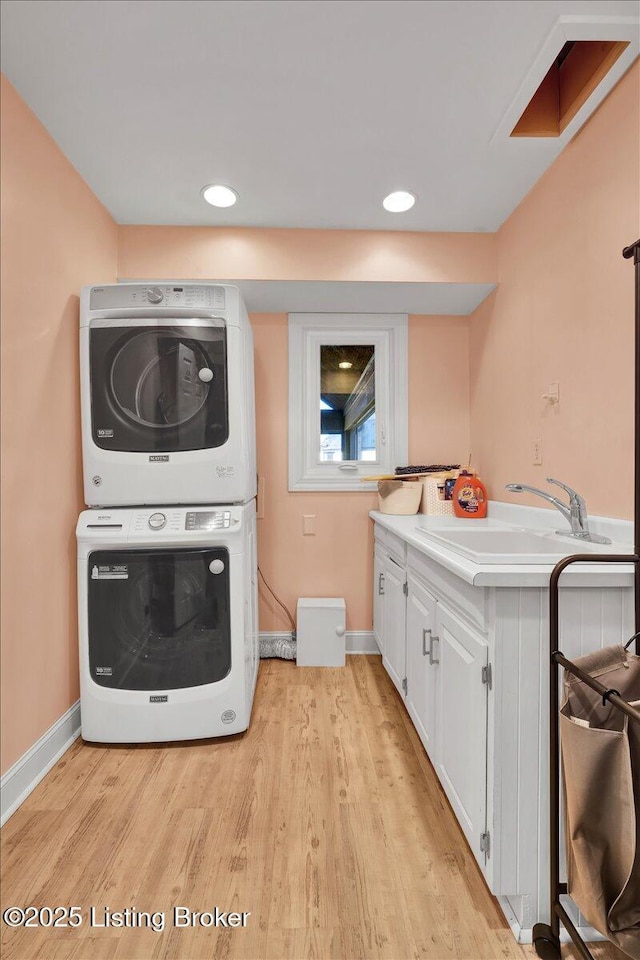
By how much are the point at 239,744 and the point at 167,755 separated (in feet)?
0.92

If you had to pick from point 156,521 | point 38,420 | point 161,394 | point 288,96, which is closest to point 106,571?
point 156,521

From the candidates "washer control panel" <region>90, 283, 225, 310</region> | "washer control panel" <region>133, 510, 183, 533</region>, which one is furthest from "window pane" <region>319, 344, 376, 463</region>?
"washer control panel" <region>133, 510, 183, 533</region>

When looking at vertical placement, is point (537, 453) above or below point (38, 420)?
below

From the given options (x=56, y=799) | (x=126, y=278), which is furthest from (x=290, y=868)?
(x=126, y=278)

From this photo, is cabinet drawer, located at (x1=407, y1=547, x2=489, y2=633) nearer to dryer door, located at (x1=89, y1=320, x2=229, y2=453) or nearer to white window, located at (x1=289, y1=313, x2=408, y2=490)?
dryer door, located at (x1=89, y1=320, x2=229, y2=453)

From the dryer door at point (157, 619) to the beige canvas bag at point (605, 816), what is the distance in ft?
4.33

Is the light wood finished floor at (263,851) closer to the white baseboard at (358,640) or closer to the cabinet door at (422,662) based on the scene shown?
the cabinet door at (422,662)

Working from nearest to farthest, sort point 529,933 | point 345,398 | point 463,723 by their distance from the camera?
point 529,933
point 463,723
point 345,398

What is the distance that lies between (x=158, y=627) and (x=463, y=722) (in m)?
1.22

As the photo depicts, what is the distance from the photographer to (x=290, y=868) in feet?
4.42

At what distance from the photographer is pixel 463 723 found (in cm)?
132

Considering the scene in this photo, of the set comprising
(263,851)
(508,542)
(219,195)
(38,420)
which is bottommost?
(263,851)

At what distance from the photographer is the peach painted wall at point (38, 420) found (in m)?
1.61

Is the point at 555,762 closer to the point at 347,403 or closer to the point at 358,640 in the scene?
the point at 358,640
